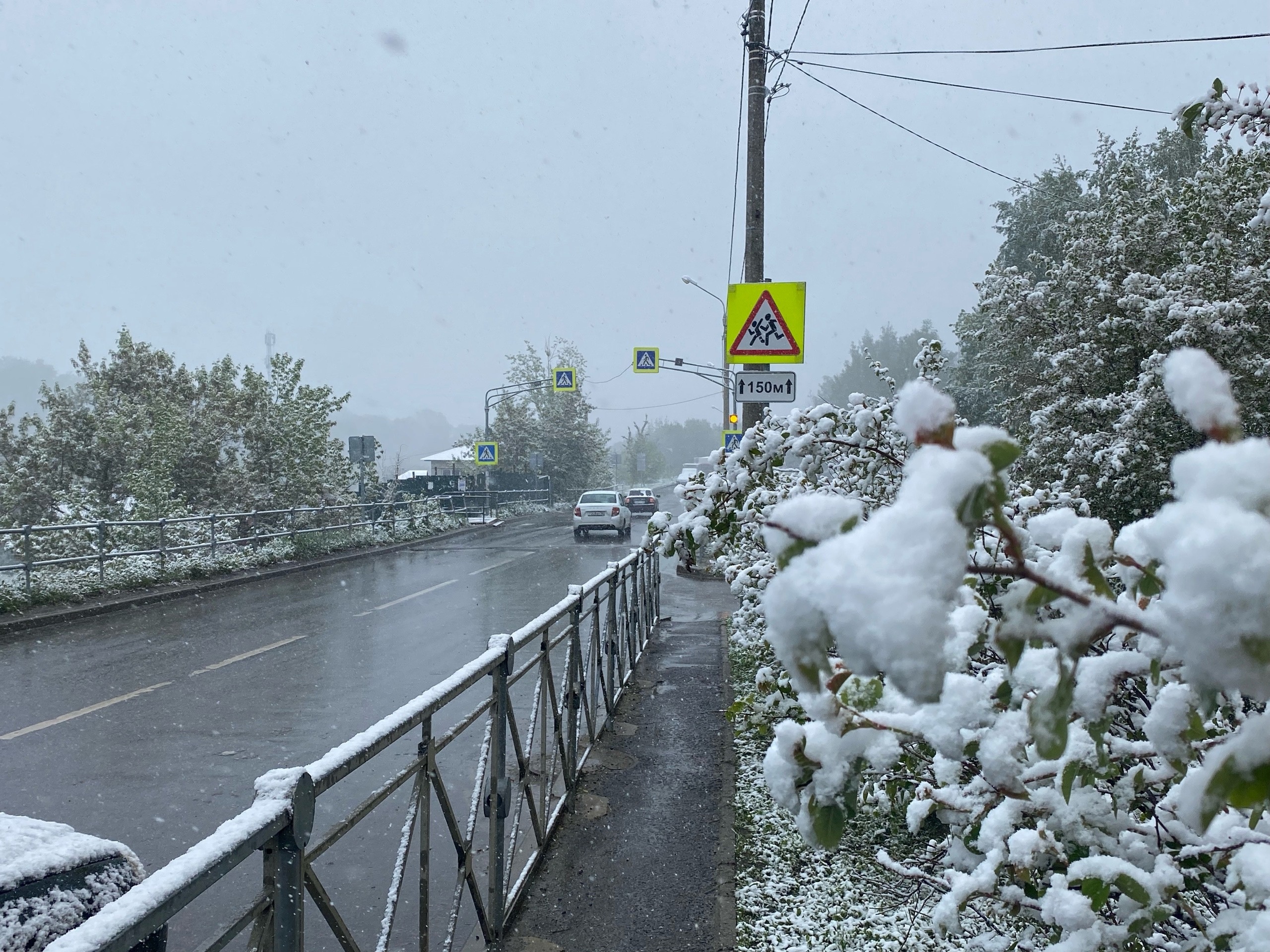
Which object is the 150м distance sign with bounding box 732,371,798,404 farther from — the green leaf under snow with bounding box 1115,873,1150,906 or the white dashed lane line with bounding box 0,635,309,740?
the green leaf under snow with bounding box 1115,873,1150,906

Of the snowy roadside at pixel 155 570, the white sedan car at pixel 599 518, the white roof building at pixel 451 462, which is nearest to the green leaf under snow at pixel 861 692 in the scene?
the snowy roadside at pixel 155 570

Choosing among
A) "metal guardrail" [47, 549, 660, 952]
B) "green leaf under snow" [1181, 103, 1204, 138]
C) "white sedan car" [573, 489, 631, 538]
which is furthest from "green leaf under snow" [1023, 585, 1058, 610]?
"white sedan car" [573, 489, 631, 538]

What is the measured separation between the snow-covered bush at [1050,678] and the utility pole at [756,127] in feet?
31.6

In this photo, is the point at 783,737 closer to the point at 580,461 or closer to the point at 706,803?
the point at 706,803

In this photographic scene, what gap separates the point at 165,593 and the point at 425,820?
1303cm

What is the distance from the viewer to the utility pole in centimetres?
1158

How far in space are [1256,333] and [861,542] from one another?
32.8 ft

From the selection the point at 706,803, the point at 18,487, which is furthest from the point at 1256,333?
the point at 18,487

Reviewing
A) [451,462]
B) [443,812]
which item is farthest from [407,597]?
[451,462]

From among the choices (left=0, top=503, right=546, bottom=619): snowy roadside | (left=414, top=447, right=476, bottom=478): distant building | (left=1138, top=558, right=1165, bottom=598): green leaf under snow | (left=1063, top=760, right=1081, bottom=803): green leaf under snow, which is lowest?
(left=0, top=503, right=546, bottom=619): snowy roadside

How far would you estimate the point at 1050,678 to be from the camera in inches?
58.6

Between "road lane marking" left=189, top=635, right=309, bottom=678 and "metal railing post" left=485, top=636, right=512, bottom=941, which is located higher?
"metal railing post" left=485, top=636, right=512, bottom=941

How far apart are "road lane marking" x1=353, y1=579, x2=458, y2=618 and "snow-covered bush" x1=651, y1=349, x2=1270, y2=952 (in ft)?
36.7

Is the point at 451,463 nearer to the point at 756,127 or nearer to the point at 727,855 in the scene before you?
the point at 756,127
